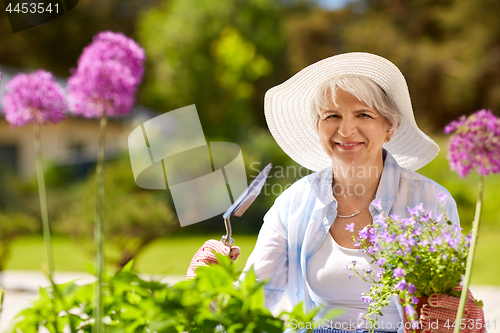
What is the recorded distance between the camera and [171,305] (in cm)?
75

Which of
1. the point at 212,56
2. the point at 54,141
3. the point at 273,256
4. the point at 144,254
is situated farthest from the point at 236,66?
the point at 273,256

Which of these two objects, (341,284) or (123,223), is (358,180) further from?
(123,223)

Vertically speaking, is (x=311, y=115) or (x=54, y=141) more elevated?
(x=54, y=141)

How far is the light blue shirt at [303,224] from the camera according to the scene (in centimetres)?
176

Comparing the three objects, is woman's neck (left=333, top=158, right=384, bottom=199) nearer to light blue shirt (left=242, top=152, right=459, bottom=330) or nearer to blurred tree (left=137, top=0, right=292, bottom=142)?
light blue shirt (left=242, top=152, right=459, bottom=330)

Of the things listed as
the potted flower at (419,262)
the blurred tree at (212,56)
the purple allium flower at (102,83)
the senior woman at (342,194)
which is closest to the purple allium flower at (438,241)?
the potted flower at (419,262)

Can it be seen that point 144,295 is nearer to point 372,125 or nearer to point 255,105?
point 372,125

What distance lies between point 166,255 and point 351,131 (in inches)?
309

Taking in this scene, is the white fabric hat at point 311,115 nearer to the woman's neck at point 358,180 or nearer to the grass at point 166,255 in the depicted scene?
the woman's neck at point 358,180

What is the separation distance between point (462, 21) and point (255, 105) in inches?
290

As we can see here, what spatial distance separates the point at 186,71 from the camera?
15273mm

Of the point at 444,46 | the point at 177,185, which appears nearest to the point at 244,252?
the point at 177,185

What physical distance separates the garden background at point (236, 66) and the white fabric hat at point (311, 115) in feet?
24.3

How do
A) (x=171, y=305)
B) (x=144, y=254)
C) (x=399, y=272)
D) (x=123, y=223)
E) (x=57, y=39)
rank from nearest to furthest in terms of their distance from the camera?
(x=171, y=305) → (x=399, y=272) → (x=123, y=223) → (x=144, y=254) → (x=57, y=39)
